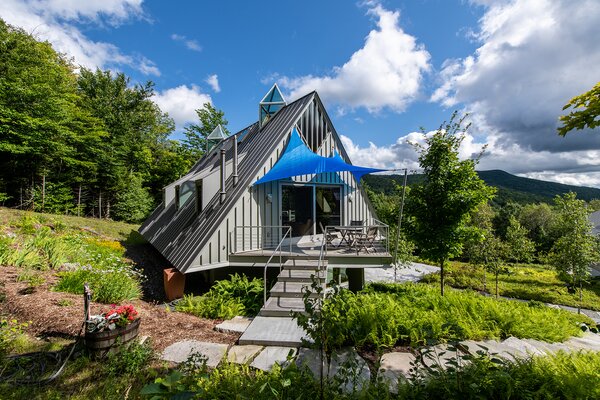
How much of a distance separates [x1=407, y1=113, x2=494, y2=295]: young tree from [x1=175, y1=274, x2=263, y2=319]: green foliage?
5697 millimetres

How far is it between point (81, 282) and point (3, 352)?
8.01 ft

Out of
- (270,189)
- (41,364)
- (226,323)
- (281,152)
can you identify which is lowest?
(226,323)

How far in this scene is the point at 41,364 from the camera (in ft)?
11.5

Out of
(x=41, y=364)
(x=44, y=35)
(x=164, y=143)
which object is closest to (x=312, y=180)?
(x=41, y=364)

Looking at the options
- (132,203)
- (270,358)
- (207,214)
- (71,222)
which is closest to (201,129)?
(132,203)

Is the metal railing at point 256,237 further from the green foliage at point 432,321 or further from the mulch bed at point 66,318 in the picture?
the green foliage at point 432,321

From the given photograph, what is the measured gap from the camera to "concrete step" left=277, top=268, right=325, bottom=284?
22.5 feet

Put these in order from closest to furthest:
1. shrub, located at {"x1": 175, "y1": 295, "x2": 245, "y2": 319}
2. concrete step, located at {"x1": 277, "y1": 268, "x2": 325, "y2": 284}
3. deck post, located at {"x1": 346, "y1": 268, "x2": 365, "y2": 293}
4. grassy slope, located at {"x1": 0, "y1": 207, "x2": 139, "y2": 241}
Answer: shrub, located at {"x1": 175, "y1": 295, "x2": 245, "y2": 319} < concrete step, located at {"x1": 277, "y1": 268, "x2": 325, "y2": 284} < deck post, located at {"x1": 346, "y1": 268, "x2": 365, "y2": 293} < grassy slope, located at {"x1": 0, "y1": 207, "x2": 139, "y2": 241}

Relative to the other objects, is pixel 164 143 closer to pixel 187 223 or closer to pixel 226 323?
pixel 187 223

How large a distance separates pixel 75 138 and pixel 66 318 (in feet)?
63.6

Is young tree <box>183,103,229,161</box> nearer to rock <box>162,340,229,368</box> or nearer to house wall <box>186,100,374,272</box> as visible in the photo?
house wall <box>186,100,374,272</box>

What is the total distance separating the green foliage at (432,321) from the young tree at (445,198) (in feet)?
9.64

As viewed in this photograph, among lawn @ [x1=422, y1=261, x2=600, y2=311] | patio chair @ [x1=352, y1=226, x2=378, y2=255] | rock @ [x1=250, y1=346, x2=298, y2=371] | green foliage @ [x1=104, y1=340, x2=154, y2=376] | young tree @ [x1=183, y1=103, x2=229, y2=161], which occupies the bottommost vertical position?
lawn @ [x1=422, y1=261, x2=600, y2=311]

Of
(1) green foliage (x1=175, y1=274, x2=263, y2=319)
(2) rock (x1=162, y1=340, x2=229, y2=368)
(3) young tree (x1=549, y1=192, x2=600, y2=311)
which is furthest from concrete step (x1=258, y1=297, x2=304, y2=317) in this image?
(3) young tree (x1=549, y1=192, x2=600, y2=311)
